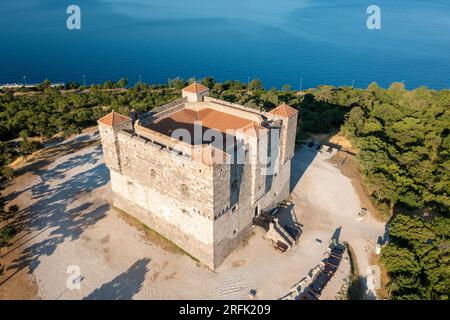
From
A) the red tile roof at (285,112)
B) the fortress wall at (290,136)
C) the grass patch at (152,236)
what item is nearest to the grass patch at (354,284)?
the fortress wall at (290,136)

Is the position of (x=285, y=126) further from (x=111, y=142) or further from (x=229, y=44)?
(x=229, y=44)

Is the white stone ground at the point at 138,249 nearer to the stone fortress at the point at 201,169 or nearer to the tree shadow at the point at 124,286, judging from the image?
the tree shadow at the point at 124,286

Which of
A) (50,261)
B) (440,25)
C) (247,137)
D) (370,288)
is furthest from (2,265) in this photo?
(440,25)

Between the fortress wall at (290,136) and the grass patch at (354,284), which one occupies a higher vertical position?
the fortress wall at (290,136)

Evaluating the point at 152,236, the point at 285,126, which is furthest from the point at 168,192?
the point at 285,126

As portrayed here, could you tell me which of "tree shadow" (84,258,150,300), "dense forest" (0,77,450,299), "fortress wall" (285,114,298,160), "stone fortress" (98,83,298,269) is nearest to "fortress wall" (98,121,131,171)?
"stone fortress" (98,83,298,269)
